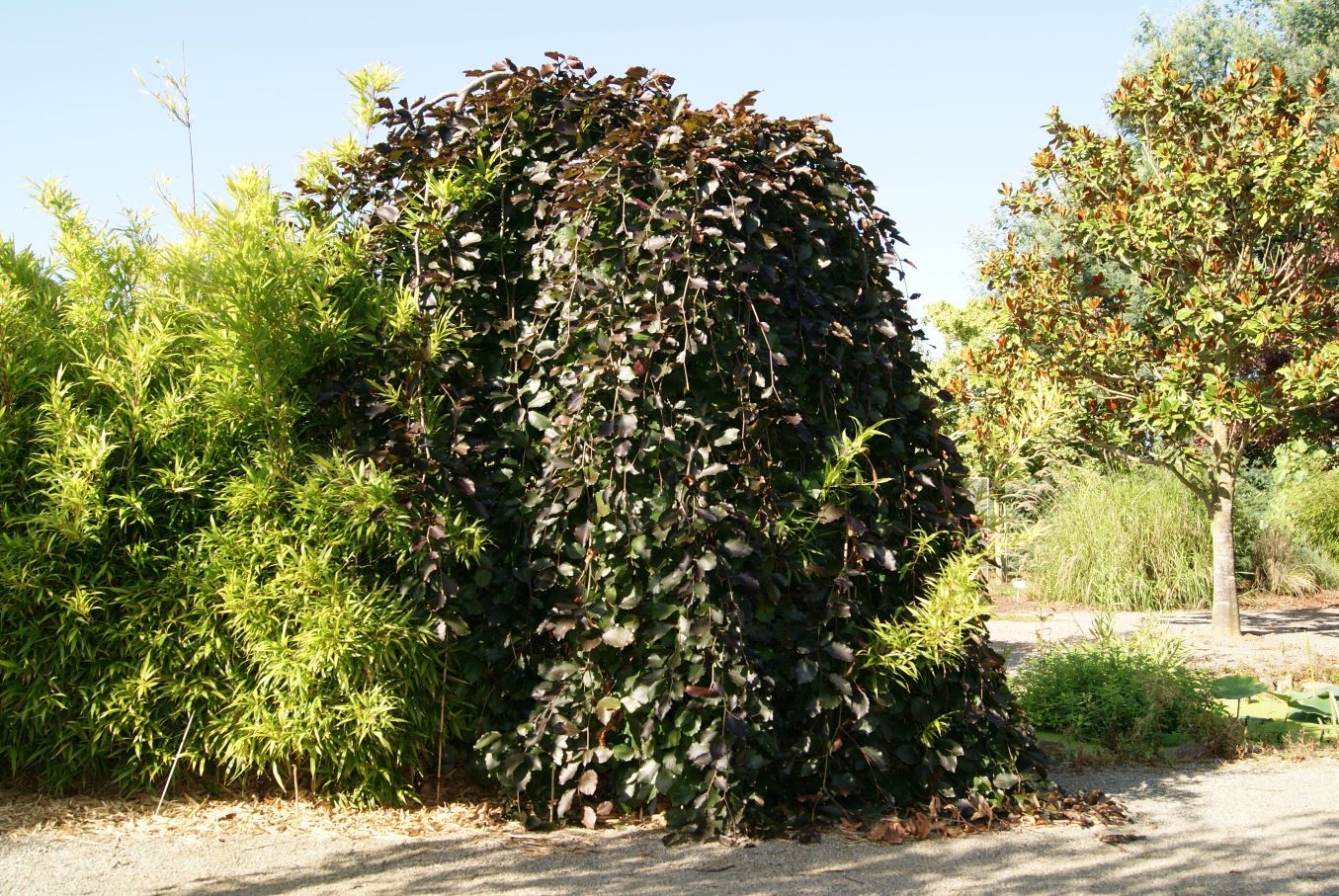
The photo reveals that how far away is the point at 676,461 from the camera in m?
3.31

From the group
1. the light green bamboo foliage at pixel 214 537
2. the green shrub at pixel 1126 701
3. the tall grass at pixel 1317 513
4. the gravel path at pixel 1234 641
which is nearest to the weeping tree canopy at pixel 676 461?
the light green bamboo foliage at pixel 214 537

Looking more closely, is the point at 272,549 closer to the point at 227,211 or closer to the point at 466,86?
the point at 227,211

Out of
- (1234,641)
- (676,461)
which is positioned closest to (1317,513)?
(1234,641)

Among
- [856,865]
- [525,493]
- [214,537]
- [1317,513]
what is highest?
[1317,513]

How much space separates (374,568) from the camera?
3607 millimetres

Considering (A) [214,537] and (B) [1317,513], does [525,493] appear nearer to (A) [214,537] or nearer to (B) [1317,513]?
(A) [214,537]

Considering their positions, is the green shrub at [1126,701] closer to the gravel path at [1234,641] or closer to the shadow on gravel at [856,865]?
the gravel path at [1234,641]

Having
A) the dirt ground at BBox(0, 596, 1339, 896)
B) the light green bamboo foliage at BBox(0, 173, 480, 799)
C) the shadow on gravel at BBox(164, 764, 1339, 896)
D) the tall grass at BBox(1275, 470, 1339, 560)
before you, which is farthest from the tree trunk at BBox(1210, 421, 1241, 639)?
the light green bamboo foliage at BBox(0, 173, 480, 799)

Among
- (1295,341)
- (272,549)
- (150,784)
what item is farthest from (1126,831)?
(1295,341)

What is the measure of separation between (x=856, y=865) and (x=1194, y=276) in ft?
21.7

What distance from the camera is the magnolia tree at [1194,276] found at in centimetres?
784

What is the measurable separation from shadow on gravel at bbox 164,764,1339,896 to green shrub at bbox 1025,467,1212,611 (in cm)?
722

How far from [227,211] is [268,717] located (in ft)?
5.58

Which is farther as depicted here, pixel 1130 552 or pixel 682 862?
pixel 1130 552
